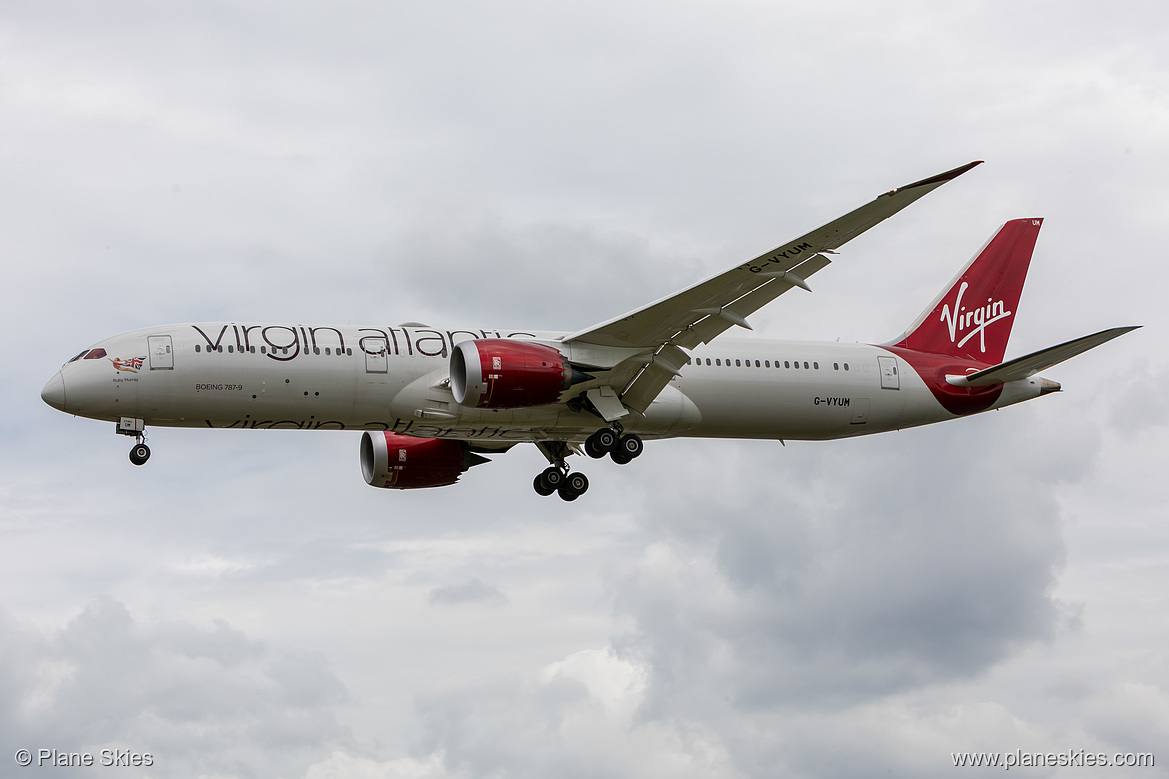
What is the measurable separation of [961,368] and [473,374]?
17.2 metres

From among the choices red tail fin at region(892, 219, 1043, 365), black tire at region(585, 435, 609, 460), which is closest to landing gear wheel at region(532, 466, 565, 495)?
black tire at region(585, 435, 609, 460)

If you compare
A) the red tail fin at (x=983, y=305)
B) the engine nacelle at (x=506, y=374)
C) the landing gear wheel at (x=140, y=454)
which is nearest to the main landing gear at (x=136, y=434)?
the landing gear wheel at (x=140, y=454)

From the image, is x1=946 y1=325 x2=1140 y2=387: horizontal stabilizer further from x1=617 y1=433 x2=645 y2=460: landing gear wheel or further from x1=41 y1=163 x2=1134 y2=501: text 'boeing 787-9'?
x1=617 y1=433 x2=645 y2=460: landing gear wheel

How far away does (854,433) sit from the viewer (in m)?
40.7

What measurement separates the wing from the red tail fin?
10.2m

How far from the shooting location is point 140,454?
113 ft

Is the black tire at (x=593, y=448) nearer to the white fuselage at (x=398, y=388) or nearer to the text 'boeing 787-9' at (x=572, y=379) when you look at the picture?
the text 'boeing 787-9' at (x=572, y=379)

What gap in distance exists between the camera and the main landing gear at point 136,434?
3419cm

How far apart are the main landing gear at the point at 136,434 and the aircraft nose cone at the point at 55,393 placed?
1.59 metres

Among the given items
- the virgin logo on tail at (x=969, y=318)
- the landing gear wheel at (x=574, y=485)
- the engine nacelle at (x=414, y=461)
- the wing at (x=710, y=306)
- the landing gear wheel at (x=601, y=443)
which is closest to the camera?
the wing at (x=710, y=306)

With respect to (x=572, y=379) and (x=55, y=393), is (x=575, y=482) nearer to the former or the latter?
(x=572, y=379)

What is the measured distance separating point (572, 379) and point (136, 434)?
11.8 m

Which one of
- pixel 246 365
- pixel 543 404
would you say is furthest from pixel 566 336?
pixel 246 365

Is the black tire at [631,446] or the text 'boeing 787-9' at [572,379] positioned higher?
the text 'boeing 787-9' at [572,379]
